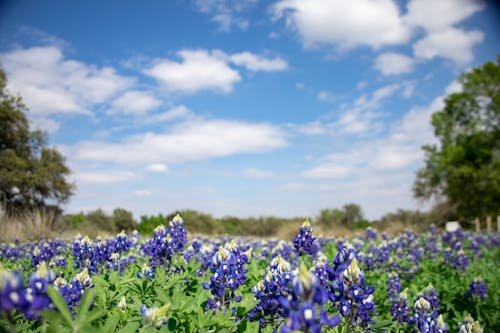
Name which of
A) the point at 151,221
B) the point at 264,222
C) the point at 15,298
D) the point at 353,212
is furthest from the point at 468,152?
the point at 15,298

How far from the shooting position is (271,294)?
108 inches

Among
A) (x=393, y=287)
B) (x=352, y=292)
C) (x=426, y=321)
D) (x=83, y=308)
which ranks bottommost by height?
(x=393, y=287)

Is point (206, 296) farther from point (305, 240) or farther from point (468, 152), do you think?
point (468, 152)

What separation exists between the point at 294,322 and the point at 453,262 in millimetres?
7173

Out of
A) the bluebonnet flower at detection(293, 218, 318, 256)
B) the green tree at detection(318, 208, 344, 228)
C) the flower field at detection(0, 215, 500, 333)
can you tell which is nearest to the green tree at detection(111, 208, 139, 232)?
the green tree at detection(318, 208, 344, 228)

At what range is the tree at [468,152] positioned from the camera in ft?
103

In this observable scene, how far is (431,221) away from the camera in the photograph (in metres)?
31.8

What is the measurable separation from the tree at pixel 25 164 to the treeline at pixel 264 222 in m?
2.10

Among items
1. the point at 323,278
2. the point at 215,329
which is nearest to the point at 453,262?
the point at 323,278

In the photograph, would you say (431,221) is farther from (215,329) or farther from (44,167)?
(215,329)

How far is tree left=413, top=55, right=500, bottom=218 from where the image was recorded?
103 ft

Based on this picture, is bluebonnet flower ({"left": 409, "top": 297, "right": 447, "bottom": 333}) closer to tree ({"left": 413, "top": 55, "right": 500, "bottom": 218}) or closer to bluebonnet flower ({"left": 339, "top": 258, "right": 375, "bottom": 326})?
bluebonnet flower ({"left": 339, "top": 258, "right": 375, "bottom": 326})

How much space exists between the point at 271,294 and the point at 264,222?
1056 inches

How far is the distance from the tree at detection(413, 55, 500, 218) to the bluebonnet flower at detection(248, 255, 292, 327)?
32541 mm
